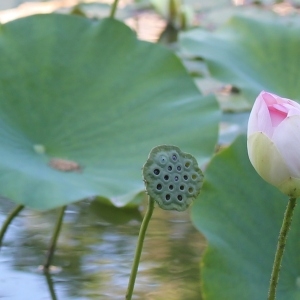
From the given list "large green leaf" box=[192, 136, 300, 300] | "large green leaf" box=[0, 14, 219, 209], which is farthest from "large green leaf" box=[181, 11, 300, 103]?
"large green leaf" box=[192, 136, 300, 300]

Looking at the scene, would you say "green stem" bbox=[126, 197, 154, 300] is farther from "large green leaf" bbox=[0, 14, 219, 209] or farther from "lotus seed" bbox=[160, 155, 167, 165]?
"large green leaf" bbox=[0, 14, 219, 209]

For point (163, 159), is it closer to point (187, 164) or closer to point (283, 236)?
point (187, 164)

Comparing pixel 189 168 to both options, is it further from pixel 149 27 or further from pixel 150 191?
pixel 149 27

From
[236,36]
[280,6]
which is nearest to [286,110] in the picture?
[236,36]

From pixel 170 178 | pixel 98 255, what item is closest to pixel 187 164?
pixel 170 178

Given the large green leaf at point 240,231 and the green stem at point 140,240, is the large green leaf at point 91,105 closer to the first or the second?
the large green leaf at point 240,231

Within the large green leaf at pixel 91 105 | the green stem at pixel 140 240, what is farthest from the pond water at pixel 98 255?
the green stem at pixel 140 240
